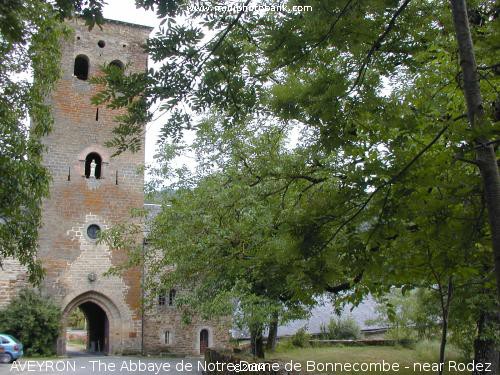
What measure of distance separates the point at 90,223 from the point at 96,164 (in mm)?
3229

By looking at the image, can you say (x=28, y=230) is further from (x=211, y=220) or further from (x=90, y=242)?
(x=90, y=242)

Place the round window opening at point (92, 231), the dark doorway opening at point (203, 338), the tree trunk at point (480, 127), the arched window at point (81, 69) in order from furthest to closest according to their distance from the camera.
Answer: the arched window at point (81, 69) → the dark doorway opening at point (203, 338) → the round window opening at point (92, 231) → the tree trunk at point (480, 127)

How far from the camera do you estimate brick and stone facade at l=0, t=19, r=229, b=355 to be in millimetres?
22781

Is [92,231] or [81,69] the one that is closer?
[92,231]

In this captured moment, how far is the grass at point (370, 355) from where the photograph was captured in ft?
65.7

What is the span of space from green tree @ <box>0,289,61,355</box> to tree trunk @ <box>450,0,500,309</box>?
2093cm

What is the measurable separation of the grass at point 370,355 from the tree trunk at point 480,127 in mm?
15785

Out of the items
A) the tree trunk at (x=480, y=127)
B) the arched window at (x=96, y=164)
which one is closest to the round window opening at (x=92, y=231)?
the arched window at (x=96, y=164)

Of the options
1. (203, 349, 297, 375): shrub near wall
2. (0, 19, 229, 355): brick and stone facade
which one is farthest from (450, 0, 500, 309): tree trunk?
(0, 19, 229, 355): brick and stone facade

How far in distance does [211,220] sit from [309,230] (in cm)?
727

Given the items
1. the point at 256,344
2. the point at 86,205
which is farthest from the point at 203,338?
the point at 256,344

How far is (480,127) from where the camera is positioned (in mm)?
3096

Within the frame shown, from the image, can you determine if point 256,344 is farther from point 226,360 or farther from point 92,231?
point 92,231

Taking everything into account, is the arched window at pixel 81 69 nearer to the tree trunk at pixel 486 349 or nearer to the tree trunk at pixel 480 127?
the tree trunk at pixel 486 349
